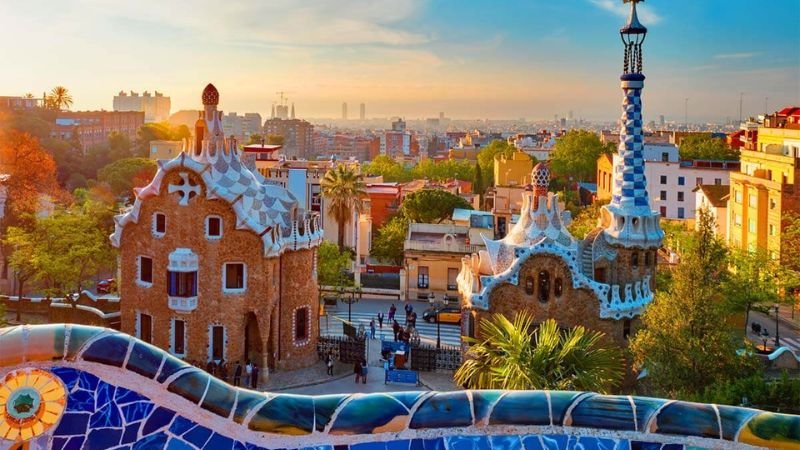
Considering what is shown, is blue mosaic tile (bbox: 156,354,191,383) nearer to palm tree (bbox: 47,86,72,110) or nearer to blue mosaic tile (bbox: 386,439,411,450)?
blue mosaic tile (bbox: 386,439,411,450)

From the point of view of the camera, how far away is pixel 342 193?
1937 inches

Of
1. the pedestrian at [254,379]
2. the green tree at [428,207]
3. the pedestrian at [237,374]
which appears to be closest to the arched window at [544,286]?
the pedestrian at [254,379]

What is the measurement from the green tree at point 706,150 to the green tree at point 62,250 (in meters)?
59.7

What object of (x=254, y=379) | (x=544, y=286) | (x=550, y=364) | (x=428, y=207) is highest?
(x=428, y=207)

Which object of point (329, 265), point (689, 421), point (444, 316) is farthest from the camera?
point (329, 265)

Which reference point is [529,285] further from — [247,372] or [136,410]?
[136,410]

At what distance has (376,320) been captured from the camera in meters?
39.8

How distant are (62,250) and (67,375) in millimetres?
33793

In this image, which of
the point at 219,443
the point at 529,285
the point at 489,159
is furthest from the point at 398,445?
the point at 489,159

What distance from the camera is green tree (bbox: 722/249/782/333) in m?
33.4

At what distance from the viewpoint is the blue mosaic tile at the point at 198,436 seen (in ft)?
19.0

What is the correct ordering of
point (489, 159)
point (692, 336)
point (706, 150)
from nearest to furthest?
point (692, 336)
point (706, 150)
point (489, 159)

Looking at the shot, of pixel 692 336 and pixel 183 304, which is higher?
pixel 692 336

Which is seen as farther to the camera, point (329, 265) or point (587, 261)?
point (329, 265)
